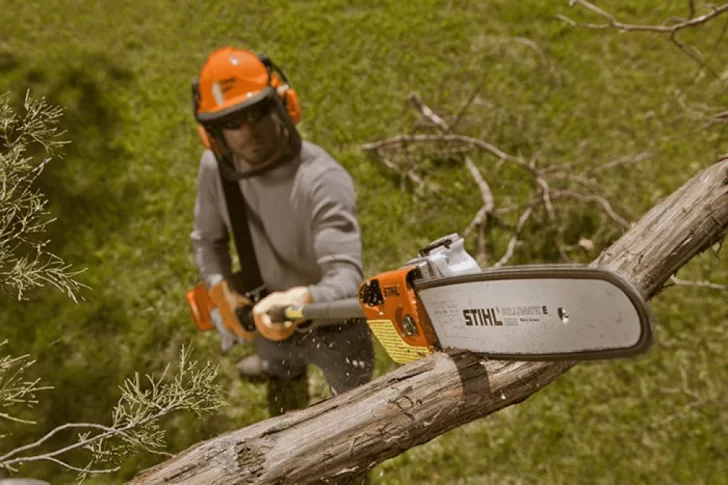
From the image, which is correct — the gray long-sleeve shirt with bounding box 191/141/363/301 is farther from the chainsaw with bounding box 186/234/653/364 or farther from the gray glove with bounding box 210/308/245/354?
the chainsaw with bounding box 186/234/653/364

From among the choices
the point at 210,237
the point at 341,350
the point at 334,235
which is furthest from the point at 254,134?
the point at 341,350

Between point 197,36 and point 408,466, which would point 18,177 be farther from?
point 197,36

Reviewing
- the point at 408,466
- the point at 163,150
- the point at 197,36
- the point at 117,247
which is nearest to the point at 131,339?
the point at 117,247

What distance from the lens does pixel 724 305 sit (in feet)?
12.9

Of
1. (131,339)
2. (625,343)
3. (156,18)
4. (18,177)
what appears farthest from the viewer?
(156,18)

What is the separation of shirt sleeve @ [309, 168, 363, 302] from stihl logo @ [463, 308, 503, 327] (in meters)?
1.09

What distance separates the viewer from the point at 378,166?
4234mm

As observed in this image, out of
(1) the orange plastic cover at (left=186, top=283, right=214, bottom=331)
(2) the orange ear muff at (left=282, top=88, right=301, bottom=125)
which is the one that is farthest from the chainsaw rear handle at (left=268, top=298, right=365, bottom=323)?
(2) the orange ear muff at (left=282, top=88, right=301, bottom=125)

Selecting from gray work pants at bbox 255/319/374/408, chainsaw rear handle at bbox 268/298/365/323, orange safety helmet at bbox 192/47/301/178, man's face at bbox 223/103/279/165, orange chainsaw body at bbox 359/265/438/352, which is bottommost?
gray work pants at bbox 255/319/374/408

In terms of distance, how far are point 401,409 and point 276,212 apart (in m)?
1.36

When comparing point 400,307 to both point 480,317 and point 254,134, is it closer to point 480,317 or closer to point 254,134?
point 480,317

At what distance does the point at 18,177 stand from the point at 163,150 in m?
2.68

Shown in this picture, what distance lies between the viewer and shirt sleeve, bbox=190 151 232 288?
9.11ft

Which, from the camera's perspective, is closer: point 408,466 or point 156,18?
point 408,466
